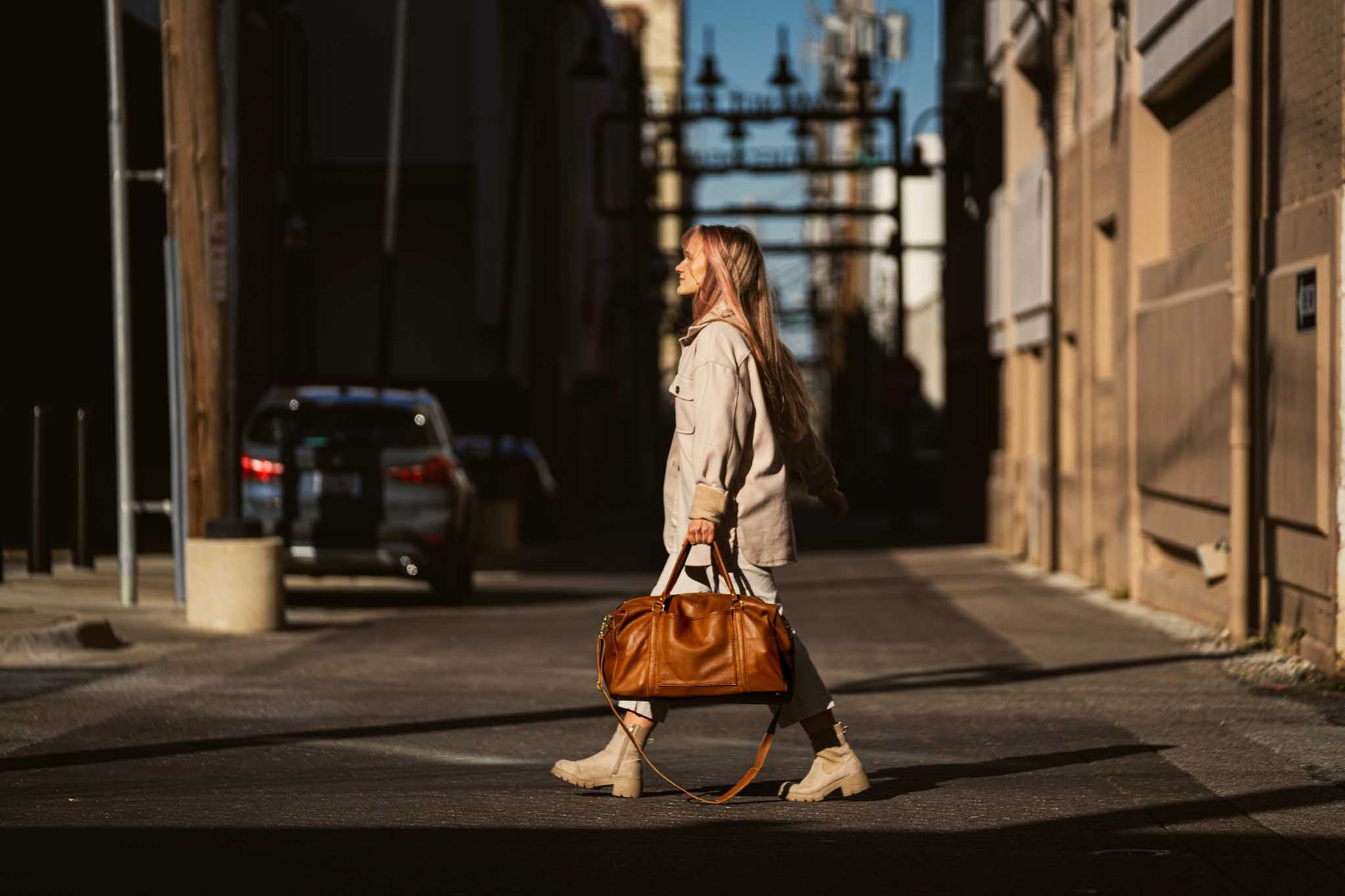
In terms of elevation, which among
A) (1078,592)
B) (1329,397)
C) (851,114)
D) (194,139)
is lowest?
(1078,592)

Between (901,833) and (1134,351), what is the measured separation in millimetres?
11882

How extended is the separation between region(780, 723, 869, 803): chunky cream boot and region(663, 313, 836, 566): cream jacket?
0.66 meters

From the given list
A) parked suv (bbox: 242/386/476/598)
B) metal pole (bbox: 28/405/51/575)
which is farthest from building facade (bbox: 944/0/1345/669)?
metal pole (bbox: 28/405/51/575)

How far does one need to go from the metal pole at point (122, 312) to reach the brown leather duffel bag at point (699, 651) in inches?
352

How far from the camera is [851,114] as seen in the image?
36.7 m

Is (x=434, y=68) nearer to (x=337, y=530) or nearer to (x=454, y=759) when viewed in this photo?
(x=337, y=530)

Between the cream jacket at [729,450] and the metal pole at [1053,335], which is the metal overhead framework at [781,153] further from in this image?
the cream jacket at [729,450]

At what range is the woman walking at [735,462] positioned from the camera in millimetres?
7113

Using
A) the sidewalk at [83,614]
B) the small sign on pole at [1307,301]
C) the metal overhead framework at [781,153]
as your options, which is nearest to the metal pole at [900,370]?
the metal overhead framework at [781,153]

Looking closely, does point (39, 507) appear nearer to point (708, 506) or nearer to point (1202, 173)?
point (1202, 173)

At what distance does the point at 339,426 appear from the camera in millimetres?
17000

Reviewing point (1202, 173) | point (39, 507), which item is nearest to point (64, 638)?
point (39, 507)

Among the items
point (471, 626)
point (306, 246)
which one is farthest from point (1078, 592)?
point (306, 246)

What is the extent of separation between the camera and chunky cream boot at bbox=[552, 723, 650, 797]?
7336mm
